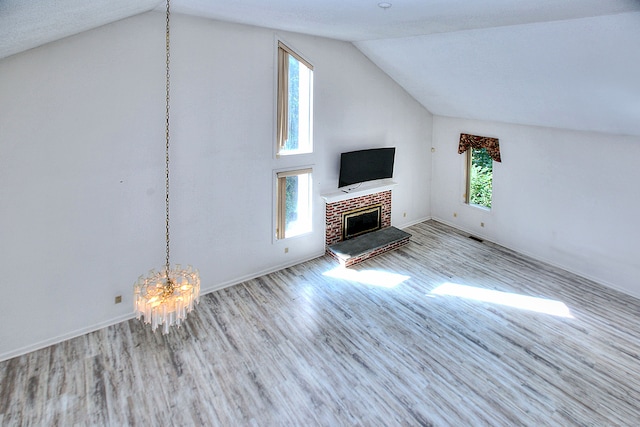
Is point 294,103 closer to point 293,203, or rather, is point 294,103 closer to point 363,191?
point 293,203

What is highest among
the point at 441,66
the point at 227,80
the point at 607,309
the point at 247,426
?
the point at 441,66

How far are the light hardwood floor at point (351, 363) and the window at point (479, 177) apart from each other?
240 centimetres

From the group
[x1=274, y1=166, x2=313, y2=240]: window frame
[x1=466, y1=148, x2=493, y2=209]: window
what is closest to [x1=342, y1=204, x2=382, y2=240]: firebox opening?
[x1=274, y1=166, x2=313, y2=240]: window frame

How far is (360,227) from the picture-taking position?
26.9 ft

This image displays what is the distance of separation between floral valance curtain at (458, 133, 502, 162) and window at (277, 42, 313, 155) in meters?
3.65

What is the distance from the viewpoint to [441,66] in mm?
6387

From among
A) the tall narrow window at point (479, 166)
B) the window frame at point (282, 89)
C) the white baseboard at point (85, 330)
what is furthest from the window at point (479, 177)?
the white baseboard at point (85, 330)

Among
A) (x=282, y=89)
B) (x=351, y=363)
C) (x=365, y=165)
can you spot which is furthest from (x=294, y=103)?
(x=351, y=363)

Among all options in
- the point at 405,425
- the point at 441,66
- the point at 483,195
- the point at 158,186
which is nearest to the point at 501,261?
the point at 483,195

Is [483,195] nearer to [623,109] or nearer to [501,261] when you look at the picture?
[501,261]

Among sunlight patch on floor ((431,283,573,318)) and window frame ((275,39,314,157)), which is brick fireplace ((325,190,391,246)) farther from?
sunlight patch on floor ((431,283,573,318))

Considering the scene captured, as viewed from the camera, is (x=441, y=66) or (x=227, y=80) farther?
(x=441, y=66)

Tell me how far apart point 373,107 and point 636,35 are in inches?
181

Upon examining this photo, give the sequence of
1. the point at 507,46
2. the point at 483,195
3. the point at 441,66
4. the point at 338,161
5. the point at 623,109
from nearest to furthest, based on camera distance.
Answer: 1. the point at 507,46
2. the point at 623,109
3. the point at 441,66
4. the point at 338,161
5. the point at 483,195
